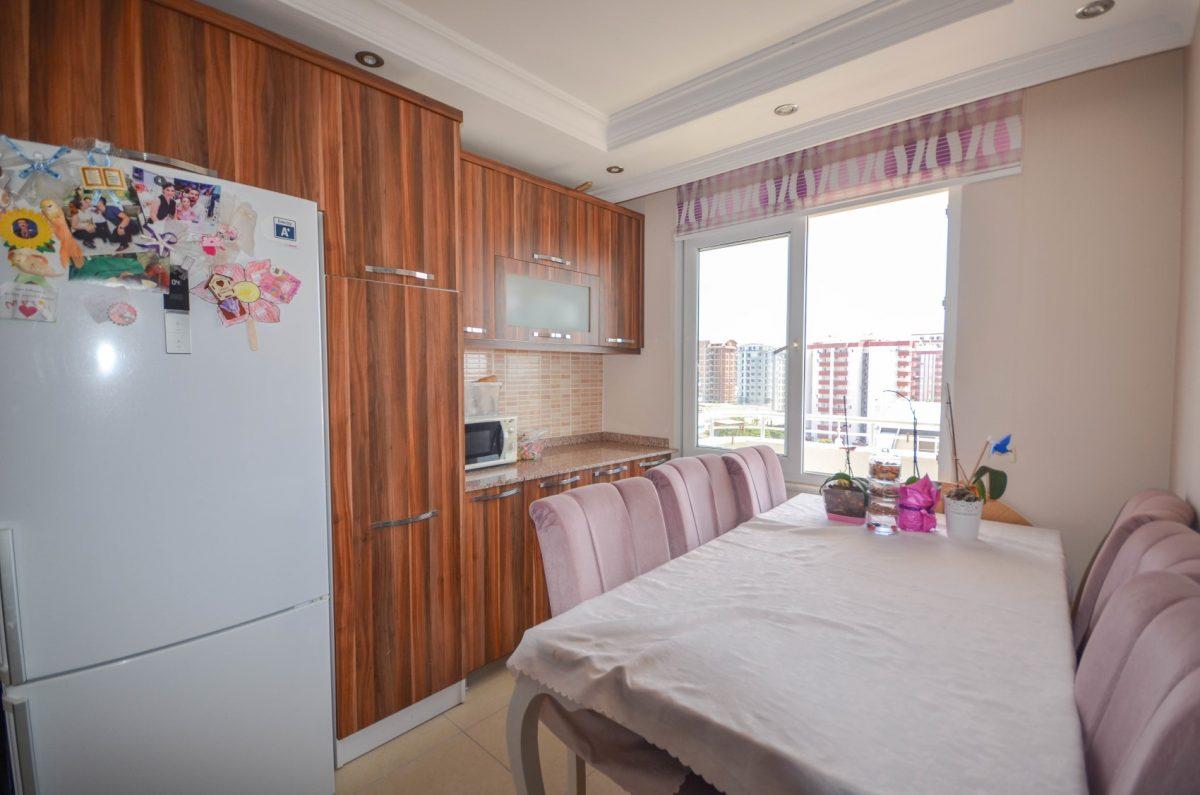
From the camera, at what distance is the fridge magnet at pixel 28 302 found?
1017 mm

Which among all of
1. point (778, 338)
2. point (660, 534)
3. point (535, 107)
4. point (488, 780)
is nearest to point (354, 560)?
point (488, 780)

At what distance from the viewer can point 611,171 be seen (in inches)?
119

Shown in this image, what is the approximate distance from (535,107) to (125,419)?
2011mm

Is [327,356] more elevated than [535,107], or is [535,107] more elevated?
[535,107]

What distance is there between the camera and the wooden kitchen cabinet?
7.75ft

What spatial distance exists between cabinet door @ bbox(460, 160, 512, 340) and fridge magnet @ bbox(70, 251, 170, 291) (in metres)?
1.20

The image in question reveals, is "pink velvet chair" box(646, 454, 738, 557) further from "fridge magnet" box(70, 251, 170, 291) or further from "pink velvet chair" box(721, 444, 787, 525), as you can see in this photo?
"fridge magnet" box(70, 251, 170, 291)

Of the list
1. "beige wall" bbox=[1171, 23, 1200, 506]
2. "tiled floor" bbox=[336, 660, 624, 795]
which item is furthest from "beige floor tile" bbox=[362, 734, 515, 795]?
"beige wall" bbox=[1171, 23, 1200, 506]

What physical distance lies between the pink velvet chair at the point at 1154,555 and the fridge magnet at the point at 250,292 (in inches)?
78.0

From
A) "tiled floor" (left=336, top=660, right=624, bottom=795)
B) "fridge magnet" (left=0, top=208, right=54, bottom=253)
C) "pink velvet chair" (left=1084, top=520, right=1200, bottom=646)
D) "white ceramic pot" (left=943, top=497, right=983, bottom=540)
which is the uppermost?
"fridge magnet" (left=0, top=208, right=54, bottom=253)

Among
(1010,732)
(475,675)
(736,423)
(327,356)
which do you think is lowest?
(475,675)

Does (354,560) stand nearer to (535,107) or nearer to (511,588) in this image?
(511,588)

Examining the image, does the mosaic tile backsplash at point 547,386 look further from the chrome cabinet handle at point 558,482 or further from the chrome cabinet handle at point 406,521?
the chrome cabinet handle at point 406,521

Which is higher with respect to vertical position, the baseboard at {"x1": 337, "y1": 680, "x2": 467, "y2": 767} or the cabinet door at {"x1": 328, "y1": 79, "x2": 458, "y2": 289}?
the cabinet door at {"x1": 328, "y1": 79, "x2": 458, "y2": 289}
